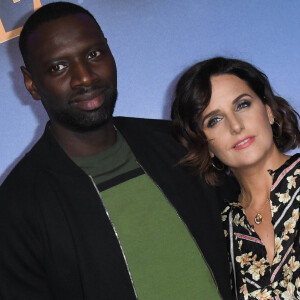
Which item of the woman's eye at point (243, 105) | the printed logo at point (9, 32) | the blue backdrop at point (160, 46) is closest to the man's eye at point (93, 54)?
the woman's eye at point (243, 105)

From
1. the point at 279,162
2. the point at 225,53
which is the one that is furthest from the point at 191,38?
the point at 279,162

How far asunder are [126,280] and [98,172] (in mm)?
343

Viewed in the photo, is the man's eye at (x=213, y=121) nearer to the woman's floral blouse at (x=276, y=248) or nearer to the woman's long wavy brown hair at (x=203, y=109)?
the woman's long wavy brown hair at (x=203, y=109)

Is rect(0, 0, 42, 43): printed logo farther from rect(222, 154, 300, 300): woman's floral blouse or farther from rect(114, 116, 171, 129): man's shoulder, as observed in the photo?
rect(222, 154, 300, 300): woman's floral blouse

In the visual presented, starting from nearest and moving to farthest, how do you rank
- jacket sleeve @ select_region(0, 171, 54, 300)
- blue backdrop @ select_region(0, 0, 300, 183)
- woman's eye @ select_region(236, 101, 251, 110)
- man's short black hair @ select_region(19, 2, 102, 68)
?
1. jacket sleeve @ select_region(0, 171, 54, 300)
2. man's short black hair @ select_region(19, 2, 102, 68)
3. woman's eye @ select_region(236, 101, 251, 110)
4. blue backdrop @ select_region(0, 0, 300, 183)

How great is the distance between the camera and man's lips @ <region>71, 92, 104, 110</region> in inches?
66.8

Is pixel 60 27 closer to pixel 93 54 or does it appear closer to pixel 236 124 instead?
pixel 93 54

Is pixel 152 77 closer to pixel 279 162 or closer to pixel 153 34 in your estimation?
pixel 153 34

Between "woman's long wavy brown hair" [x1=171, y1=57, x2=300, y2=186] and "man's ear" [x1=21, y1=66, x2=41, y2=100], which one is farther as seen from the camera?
"woman's long wavy brown hair" [x1=171, y1=57, x2=300, y2=186]

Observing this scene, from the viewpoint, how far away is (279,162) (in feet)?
6.15

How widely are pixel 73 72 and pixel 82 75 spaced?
35 mm

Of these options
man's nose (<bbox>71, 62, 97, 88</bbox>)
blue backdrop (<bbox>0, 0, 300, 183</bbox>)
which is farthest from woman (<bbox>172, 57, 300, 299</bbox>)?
man's nose (<bbox>71, 62, 97, 88</bbox>)

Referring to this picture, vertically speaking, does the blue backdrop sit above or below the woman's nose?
above

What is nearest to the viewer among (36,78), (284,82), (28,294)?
(28,294)
